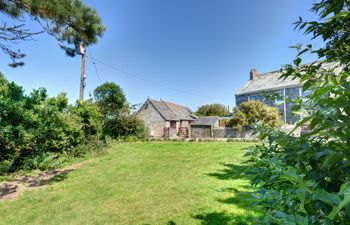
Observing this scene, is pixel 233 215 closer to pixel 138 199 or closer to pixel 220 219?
pixel 220 219

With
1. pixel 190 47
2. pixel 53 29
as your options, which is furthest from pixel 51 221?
pixel 190 47

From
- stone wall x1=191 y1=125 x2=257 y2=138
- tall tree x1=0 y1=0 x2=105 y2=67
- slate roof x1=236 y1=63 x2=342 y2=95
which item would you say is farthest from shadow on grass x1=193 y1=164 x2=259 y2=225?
slate roof x1=236 y1=63 x2=342 y2=95

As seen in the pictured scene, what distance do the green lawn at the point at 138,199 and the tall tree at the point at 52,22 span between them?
11.5 feet

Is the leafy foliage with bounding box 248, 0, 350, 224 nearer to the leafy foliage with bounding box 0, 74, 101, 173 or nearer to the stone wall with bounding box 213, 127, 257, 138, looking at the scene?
the leafy foliage with bounding box 0, 74, 101, 173

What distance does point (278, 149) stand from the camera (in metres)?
1.55

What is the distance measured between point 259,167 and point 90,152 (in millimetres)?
10636

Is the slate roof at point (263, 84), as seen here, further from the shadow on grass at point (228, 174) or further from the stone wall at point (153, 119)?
the shadow on grass at point (228, 174)

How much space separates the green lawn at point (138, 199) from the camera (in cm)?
393

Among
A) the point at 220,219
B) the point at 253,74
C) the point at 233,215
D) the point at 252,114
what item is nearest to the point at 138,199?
the point at 220,219

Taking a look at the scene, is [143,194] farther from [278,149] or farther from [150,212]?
[278,149]

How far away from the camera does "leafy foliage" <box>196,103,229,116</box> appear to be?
40.1 m

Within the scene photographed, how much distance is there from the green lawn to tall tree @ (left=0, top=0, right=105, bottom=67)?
350 cm

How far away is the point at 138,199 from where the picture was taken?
4887mm

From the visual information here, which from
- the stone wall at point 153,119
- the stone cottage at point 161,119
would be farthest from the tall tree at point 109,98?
the stone wall at point 153,119
